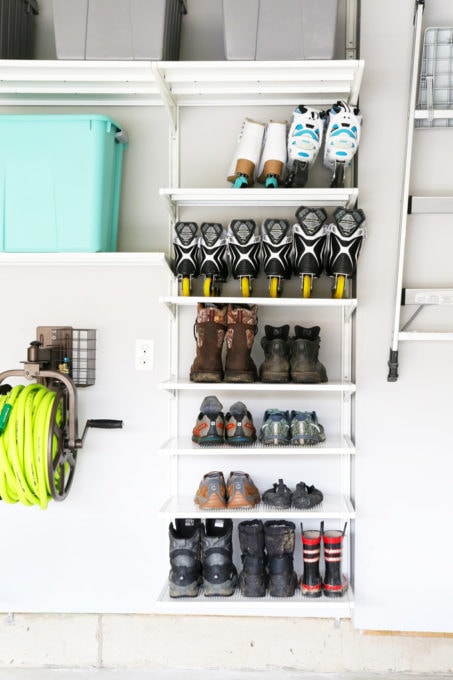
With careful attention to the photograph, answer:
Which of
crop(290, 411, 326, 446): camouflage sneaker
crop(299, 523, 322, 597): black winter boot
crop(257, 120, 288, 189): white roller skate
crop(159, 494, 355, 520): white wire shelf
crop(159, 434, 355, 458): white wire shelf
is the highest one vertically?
crop(257, 120, 288, 189): white roller skate

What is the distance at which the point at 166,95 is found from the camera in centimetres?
233

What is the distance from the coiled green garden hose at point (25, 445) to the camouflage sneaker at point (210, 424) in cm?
55

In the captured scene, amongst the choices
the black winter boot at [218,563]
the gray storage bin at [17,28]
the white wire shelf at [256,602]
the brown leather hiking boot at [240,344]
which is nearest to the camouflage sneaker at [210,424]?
the brown leather hiking boot at [240,344]

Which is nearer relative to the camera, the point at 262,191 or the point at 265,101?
the point at 262,191

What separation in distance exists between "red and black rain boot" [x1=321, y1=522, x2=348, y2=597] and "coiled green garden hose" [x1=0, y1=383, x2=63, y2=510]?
1.11 meters

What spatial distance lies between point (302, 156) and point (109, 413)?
1331 millimetres

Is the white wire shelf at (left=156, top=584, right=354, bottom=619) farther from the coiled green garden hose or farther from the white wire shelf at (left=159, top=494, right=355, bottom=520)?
the coiled green garden hose

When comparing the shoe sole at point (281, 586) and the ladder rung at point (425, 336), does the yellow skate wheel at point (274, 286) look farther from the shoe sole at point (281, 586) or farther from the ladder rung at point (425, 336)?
the shoe sole at point (281, 586)

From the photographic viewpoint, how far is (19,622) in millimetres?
2566

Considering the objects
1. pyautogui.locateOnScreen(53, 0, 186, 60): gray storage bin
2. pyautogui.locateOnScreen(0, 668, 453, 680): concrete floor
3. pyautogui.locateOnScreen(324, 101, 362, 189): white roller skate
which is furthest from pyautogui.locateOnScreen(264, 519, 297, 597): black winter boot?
pyautogui.locateOnScreen(53, 0, 186, 60): gray storage bin

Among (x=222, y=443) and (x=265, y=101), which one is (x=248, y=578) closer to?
(x=222, y=443)

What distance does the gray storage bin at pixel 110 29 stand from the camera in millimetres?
2186

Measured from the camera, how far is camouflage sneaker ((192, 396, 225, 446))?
2314 mm

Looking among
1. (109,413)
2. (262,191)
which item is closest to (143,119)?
(262,191)
